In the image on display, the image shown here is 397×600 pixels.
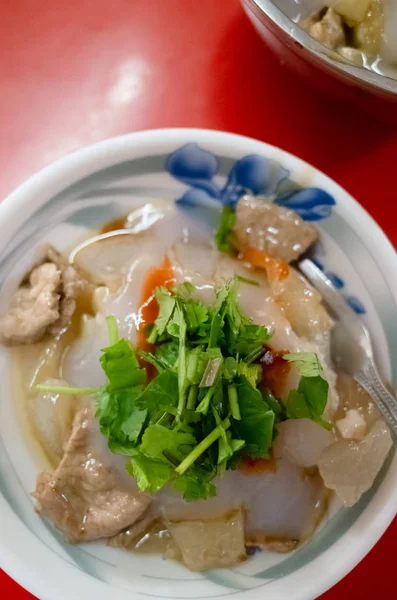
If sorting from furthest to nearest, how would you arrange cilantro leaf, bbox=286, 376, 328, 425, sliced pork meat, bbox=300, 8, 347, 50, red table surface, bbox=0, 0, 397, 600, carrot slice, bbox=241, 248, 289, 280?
red table surface, bbox=0, 0, 397, 600 < carrot slice, bbox=241, 248, 289, 280 < sliced pork meat, bbox=300, 8, 347, 50 < cilantro leaf, bbox=286, 376, 328, 425

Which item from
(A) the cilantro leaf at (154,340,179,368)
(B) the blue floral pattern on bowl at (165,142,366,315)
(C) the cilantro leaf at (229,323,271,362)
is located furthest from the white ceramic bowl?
(A) the cilantro leaf at (154,340,179,368)

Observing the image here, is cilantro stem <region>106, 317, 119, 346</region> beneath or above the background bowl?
beneath

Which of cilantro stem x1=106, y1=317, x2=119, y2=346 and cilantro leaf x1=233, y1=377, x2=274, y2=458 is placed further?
cilantro stem x1=106, y1=317, x2=119, y2=346

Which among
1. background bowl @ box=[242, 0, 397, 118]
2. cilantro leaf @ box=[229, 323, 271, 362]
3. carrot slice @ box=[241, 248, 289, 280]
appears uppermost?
background bowl @ box=[242, 0, 397, 118]

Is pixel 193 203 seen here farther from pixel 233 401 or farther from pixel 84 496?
pixel 84 496

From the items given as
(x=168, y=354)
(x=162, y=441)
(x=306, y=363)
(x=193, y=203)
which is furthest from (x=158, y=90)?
(x=162, y=441)

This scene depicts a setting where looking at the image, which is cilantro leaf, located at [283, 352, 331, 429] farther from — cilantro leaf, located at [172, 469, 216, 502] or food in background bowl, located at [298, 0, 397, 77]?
food in background bowl, located at [298, 0, 397, 77]

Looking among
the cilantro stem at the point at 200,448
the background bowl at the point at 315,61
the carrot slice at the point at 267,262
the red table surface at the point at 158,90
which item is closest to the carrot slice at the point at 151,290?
the carrot slice at the point at 267,262

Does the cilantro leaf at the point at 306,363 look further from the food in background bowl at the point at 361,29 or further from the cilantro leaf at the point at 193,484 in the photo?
the food in background bowl at the point at 361,29
